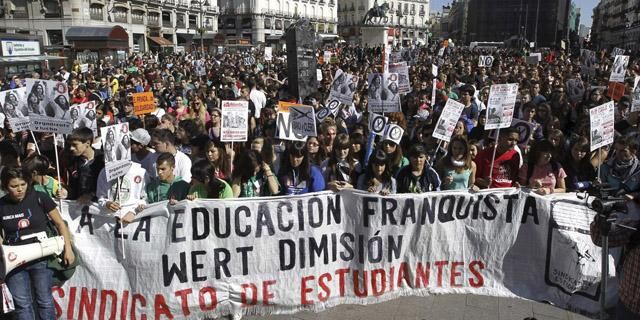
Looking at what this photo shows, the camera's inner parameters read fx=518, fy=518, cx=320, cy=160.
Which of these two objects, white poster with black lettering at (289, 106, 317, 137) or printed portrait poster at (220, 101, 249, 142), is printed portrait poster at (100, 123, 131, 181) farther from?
white poster with black lettering at (289, 106, 317, 137)

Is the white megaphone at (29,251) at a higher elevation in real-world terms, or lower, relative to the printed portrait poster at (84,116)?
lower

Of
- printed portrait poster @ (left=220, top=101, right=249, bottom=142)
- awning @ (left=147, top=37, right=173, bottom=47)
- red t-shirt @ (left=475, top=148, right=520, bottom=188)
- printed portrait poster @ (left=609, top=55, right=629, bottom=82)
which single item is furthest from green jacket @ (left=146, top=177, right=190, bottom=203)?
awning @ (left=147, top=37, right=173, bottom=47)

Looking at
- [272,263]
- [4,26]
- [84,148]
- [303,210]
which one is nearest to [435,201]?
[303,210]

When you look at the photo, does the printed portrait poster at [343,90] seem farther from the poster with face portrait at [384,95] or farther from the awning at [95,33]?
the awning at [95,33]

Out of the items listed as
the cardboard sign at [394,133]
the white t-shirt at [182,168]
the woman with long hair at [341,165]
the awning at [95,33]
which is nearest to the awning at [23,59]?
the awning at [95,33]

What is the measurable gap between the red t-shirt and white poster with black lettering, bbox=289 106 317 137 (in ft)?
6.36

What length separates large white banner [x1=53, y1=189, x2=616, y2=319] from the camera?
4.38 m

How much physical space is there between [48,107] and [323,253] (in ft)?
11.5

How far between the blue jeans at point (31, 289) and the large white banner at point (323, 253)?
318 mm

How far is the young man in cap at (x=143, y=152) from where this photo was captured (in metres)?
5.66

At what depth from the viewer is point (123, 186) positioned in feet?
15.5

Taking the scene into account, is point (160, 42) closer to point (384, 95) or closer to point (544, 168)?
point (384, 95)

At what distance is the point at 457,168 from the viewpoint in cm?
525

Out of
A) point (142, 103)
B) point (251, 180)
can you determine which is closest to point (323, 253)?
point (251, 180)
